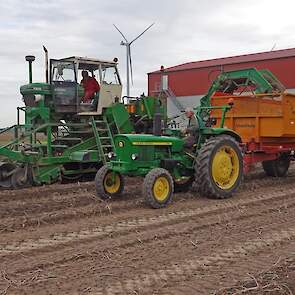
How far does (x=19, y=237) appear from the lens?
592cm

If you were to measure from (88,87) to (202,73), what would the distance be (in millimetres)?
23932

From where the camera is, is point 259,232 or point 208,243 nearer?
point 208,243

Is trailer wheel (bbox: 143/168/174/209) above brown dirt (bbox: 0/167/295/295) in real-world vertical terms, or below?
above

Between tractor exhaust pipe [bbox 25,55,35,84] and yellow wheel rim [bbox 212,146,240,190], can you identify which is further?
tractor exhaust pipe [bbox 25,55,35,84]

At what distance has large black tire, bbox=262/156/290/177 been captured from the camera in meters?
11.5

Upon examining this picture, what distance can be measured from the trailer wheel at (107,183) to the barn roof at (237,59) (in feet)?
76.4

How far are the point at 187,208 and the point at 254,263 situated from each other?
2821mm

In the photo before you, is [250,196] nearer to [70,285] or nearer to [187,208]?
[187,208]

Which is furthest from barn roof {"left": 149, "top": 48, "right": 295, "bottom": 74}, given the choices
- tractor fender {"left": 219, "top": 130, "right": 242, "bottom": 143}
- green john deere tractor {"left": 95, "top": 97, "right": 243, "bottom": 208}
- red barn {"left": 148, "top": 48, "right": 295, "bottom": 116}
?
green john deere tractor {"left": 95, "top": 97, "right": 243, "bottom": 208}

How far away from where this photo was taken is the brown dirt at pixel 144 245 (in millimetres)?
4289

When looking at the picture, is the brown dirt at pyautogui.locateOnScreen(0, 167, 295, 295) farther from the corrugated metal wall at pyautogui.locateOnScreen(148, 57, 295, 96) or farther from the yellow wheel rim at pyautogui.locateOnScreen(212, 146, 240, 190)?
the corrugated metal wall at pyautogui.locateOnScreen(148, 57, 295, 96)

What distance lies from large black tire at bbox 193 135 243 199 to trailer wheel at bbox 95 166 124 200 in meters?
1.32

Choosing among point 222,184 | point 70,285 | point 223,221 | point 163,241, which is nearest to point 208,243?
point 163,241

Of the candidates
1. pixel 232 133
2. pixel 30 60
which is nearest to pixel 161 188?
pixel 232 133
